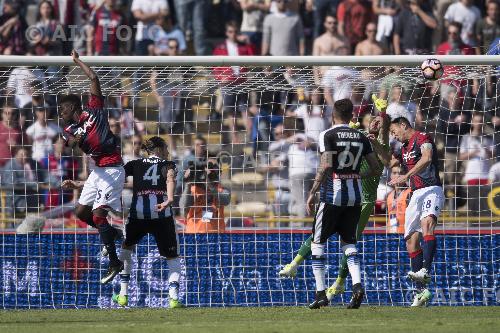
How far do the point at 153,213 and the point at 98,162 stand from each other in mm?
940

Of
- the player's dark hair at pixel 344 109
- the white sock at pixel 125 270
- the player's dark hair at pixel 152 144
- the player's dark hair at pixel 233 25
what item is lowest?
the white sock at pixel 125 270

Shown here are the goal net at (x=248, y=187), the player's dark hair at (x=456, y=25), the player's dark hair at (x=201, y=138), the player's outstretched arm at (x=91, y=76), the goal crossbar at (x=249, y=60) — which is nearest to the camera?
the player's outstretched arm at (x=91, y=76)

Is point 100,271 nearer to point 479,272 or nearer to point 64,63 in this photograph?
point 64,63

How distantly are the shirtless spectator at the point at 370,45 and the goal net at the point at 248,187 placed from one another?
16.5ft

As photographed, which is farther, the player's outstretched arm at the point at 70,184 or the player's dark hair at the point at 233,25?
the player's dark hair at the point at 233,25

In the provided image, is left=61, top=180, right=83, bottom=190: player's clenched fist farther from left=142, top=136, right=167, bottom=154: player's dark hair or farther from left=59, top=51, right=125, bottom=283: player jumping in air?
left=142, top=136, right=167, bottom=154: player's dark hair

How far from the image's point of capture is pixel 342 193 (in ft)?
42.0

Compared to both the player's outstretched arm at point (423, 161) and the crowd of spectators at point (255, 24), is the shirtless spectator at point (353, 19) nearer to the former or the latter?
the crowd of spectators at point (255, 24)

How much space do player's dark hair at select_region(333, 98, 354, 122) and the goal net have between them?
1.80 meters

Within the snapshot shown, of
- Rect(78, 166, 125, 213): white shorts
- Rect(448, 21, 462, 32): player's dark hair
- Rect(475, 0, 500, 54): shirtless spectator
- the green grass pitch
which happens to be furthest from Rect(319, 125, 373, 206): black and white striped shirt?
Rect(475, 0, 500, 54): shirtless spectator

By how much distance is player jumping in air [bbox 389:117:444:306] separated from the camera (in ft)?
45.8

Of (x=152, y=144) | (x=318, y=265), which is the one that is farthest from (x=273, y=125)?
(x=318, y=265)

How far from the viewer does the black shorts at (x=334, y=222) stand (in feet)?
42.2

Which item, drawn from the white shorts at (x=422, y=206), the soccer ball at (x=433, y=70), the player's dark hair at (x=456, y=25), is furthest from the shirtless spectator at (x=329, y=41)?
the white shorts at (x=422, y=206)
